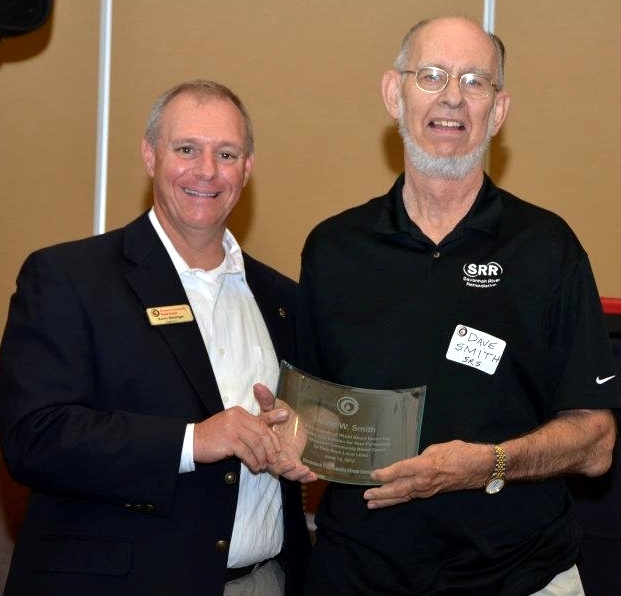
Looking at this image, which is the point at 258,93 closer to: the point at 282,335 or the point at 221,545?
the point at 282,335

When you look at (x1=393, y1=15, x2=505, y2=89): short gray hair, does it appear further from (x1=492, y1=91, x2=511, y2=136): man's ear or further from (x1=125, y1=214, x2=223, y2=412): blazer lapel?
(x1=125, y1=214, x2=223, y2=412): blazer lapel

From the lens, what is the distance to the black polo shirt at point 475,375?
2.63 m

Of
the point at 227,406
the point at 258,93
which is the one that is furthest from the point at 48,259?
the point at 258,93

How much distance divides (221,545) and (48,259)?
0.86 m

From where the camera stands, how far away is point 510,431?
268 centimetres

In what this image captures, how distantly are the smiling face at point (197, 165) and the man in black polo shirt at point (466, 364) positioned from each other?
0.44 meters

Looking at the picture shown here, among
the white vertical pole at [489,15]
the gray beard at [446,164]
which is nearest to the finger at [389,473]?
the gray beard at [446,164]

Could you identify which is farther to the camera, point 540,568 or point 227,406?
point 227,406

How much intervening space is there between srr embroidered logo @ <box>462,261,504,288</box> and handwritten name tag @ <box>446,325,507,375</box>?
12 cm

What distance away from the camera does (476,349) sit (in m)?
2.67

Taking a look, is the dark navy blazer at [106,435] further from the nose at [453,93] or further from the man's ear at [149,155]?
the nose at [453,93]

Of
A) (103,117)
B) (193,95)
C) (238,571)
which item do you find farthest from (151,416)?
(103,117)

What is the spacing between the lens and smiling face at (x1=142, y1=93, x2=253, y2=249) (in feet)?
10.0

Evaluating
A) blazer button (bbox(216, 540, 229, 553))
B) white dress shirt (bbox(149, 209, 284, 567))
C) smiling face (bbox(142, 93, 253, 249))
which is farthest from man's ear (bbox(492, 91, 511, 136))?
blazer button (bbox(216, 540, 229, 553))
